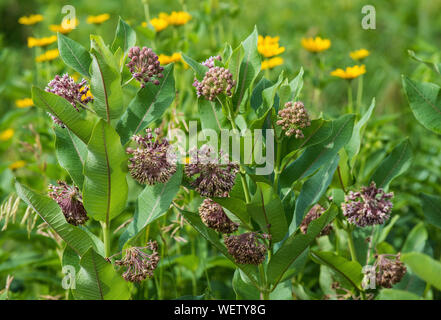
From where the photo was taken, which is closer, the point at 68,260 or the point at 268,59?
the point at 68,260

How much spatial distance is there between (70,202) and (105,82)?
0.23m

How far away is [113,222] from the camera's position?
1.46m

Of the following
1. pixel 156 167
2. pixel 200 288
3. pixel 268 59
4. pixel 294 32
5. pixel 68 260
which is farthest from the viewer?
pixel 294 32

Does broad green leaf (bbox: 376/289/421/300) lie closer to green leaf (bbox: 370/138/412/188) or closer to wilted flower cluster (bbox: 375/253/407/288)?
wilted flower cluster (bbox: 375/253/407/288)

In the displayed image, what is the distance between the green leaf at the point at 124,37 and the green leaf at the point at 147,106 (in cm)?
10

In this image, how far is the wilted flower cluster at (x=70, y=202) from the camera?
106 centimetres

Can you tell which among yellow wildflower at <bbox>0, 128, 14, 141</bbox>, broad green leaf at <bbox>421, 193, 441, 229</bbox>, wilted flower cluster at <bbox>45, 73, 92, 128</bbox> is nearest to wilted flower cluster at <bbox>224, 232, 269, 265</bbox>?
wilted flower cluster at <bbox>45, 73, 92, 128</bbox>

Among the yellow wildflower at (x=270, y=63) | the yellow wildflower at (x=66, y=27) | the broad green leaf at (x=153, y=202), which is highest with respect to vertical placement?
the yellow wildflower at (x=66, y=27)

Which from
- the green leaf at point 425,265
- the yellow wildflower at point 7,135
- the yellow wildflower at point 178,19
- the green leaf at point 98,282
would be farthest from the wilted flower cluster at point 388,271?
the yellow wildflower at point 7,135

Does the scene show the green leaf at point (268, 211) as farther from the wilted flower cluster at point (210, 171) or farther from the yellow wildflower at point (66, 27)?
Answer: the yellow wildflower at point (66, 27)

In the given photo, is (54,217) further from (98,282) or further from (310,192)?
(310,192)

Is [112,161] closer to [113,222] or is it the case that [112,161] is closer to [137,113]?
[137,113]
